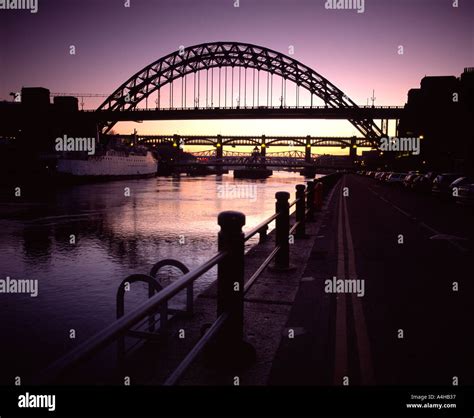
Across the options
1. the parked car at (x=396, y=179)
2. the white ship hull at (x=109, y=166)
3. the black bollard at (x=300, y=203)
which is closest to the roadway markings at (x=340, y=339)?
the black bollard at (x=300, y=203)

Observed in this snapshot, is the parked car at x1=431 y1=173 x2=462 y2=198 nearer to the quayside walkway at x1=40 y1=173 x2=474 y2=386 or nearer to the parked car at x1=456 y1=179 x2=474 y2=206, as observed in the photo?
the parked car at x1=456 y1=179 x2=474 y2=206

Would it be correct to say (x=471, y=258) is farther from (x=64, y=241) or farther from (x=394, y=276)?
(x=64, y=241)

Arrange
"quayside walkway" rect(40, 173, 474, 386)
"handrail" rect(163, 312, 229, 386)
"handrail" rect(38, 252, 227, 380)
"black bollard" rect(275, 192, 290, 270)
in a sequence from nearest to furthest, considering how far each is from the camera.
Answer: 1. "handrail" rect(38, 252, 227, 380)
2. "handrail" rect(163, 312, 229, 386)
3. "quayside walkway" rect(40, 173, 474, 386)
4. "black bollard" rect(275, 192, 290, 270)

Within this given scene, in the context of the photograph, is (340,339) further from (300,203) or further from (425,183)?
(425,183)

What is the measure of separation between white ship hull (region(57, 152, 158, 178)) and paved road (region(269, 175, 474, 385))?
57532mm

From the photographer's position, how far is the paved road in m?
4.20

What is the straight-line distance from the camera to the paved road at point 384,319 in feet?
13.8

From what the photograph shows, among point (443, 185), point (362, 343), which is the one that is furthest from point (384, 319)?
point (443, 185)

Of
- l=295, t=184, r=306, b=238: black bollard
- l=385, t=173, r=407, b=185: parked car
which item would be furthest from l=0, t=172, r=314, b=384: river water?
l=385, t=173, r=407, b=185: parked car

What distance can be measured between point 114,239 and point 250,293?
9966mm

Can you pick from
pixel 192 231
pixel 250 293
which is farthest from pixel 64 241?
pixel 250 293

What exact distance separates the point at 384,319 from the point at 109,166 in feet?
253

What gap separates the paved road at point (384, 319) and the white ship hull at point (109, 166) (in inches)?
2265

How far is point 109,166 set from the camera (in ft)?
257
